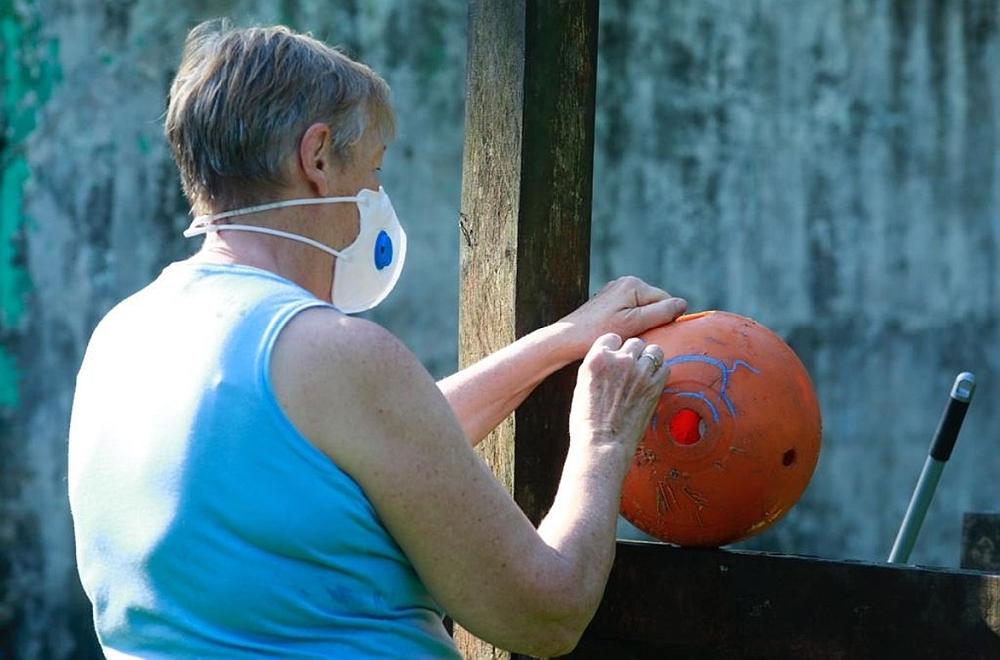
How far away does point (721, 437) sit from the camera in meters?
2.63

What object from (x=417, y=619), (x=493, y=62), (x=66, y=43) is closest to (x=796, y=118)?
(x=66, y=43)

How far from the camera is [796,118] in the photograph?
830 centimetres

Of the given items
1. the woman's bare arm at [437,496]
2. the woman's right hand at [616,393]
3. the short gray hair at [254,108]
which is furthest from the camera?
the woman's right hand at [616,393]

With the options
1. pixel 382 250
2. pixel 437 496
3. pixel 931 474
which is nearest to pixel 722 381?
pixel 382 250

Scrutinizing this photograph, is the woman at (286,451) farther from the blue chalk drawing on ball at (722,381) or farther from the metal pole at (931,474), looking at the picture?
the metal pole at (931,474)

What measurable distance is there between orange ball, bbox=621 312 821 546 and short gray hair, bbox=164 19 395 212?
2.54 ft

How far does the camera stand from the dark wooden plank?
2.54 m

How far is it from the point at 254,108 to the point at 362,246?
320 mm

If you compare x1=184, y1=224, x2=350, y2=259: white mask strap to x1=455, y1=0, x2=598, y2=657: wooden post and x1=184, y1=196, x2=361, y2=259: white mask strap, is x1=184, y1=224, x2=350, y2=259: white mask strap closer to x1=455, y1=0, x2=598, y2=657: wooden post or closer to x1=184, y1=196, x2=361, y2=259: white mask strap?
x1=184, y1=196, x2=361, y2=259: white mask strap

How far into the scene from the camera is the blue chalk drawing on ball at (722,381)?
2.63 meters

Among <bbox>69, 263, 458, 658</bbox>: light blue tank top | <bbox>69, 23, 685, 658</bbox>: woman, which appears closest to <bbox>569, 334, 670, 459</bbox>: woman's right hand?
<bbox>69, 23, 685, 658</bbox>: woman

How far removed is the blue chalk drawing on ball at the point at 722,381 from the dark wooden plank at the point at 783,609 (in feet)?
1.00

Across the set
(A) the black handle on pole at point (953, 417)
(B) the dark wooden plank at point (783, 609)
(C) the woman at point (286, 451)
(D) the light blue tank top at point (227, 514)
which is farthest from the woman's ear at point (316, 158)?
(A) the black handle on pole at point (953, 417)

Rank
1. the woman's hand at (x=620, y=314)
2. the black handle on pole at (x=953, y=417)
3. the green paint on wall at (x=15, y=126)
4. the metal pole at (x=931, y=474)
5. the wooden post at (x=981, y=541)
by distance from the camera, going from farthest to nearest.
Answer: the green paint on wall at (x=15, y=126)
the wooden post at (x=981, y=541)
the metal pole at (x=931, y=474)
the black handle on pole at (x=953, y=417)
the woman's hand at (x=620, y=314)
